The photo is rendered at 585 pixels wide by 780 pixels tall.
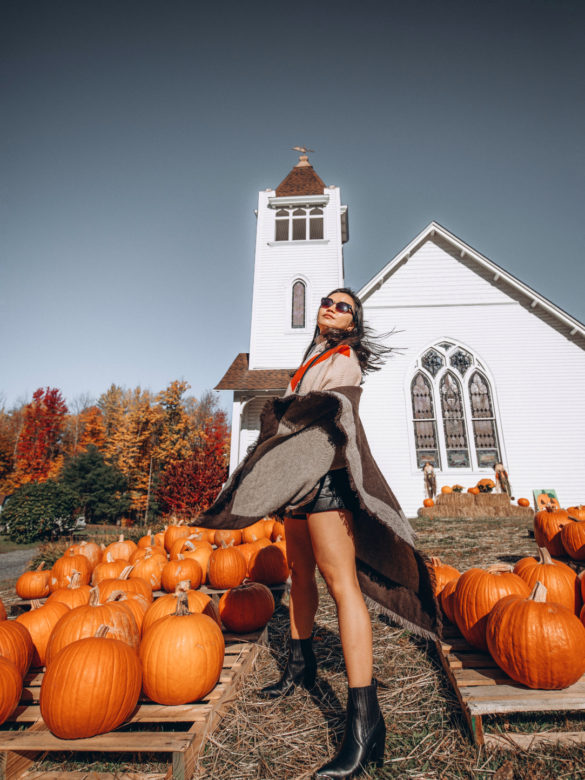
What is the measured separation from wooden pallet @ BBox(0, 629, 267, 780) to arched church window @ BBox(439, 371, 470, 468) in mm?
10917

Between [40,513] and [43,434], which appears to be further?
[43,434]

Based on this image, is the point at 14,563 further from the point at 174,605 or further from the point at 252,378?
the point at 252,378

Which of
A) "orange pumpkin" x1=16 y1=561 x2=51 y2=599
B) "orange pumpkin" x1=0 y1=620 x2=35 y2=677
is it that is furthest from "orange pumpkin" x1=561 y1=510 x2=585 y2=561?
"orange pumpkin" x1=16 y1=561 x2=51 y2=599

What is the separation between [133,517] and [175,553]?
17.3 m

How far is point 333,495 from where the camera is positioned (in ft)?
5.67

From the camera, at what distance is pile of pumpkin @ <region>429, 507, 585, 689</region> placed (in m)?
1.76

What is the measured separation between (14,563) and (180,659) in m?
7.99

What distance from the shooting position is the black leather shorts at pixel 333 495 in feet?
5.63

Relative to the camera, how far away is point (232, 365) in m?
15.0

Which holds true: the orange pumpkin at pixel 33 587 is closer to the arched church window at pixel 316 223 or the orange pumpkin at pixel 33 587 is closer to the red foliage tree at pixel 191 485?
the red foliage tree at pixel 191 485

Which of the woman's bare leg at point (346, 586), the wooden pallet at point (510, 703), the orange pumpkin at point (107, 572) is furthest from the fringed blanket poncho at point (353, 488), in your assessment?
the orange pumpkin at point (107, 572)

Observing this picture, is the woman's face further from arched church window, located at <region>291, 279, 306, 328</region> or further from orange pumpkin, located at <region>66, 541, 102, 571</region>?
arched church window, located at <region>291, 279, 306, 328</region>

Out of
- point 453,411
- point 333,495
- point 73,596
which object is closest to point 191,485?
point 453,411

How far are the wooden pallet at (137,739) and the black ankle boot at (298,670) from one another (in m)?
0.27
